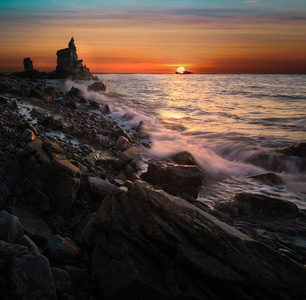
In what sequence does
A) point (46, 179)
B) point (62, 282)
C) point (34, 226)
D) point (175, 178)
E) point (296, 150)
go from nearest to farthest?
point (62, 282) → point (34, 226) → point (46, 179) → point (175, 178) → point (296, 150)

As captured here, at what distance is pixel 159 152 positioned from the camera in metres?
12.5

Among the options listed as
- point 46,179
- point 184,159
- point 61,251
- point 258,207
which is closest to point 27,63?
point 184,159

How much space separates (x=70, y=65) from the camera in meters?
111

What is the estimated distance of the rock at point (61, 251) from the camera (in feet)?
13.5

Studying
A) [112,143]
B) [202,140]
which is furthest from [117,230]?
[202,140]

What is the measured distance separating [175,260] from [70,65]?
380 ft

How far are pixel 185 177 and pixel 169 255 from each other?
15.7ft

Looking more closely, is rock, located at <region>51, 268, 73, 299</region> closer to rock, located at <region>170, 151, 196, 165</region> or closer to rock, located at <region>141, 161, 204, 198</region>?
rock, located at <region>141, 161, 204, 198</region>

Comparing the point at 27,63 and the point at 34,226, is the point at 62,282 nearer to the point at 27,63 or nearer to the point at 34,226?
the point at 34,226

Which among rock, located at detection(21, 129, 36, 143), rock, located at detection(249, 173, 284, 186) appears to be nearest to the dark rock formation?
rock, located at detection(21, 129, 36, 143)

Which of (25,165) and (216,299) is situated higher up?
(25,165)

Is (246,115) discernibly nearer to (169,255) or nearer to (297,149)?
(297,149)

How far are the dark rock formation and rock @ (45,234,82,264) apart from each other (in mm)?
103648

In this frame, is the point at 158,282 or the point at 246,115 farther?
the point at 246,115
